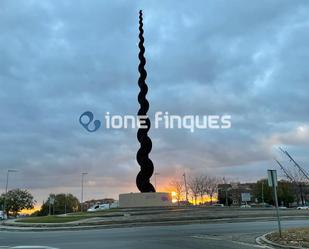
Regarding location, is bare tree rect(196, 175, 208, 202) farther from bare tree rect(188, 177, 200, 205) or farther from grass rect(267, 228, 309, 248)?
grass rect(267, 228, 309, 248)

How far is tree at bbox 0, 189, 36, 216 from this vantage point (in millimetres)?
103812

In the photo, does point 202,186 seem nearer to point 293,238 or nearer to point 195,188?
point 195,188

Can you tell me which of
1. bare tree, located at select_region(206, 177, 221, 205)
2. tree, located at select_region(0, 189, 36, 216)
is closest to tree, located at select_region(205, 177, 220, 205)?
bare tree, located at select_region(206, 177, 221, 205)

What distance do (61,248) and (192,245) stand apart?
4824 mm

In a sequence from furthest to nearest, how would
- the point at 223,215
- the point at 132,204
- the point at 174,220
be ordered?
1. the point at 132,204
2. the point at 223,215
3. the point at 174,220

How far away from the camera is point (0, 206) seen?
109 meters

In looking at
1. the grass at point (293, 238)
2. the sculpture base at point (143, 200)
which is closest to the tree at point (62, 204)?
the sculpture base at point (143, 200)

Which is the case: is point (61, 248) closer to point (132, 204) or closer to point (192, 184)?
point (132, 204)

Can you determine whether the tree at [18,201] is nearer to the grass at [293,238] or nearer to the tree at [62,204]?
the tree at [62,204]

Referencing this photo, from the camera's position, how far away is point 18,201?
104 m

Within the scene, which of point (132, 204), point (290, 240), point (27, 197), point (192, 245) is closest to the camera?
point (192, 245)

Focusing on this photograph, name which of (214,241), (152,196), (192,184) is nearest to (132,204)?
(152,196)

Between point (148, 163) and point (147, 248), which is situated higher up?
point (148, 163)

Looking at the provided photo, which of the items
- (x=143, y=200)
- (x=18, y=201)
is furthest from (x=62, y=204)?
(x=143, y=200)
